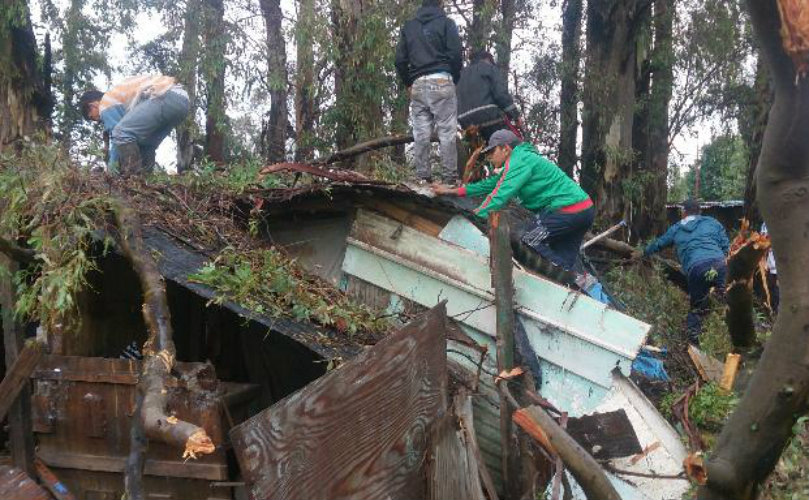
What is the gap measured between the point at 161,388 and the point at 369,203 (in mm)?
3712

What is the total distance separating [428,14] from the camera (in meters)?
8.38

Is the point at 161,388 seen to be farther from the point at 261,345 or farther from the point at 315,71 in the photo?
the point at 315,71

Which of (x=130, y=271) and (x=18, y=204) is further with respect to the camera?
(x=130, y=271)

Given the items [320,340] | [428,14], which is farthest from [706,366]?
[428,14]

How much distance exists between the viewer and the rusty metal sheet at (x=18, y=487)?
548 centimetres

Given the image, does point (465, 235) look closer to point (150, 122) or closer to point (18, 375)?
point (18, 375)

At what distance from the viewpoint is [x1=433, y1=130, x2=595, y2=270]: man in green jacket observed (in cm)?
691

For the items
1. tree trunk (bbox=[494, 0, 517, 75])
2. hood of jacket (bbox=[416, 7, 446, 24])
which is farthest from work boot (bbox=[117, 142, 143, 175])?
tree trunk (bbox=[494, 0, 517, 75])

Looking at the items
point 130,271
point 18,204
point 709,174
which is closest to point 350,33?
point 130,271

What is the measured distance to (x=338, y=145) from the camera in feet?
39.7

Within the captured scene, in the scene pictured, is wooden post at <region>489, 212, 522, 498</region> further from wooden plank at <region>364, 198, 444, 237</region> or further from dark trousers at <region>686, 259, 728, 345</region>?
dark trousers at <region>686, 259, 728, 345</region>

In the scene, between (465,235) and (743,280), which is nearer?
(743,280)

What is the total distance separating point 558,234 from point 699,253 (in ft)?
8.52

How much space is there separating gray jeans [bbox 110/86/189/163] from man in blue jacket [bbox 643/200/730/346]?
5.56m
